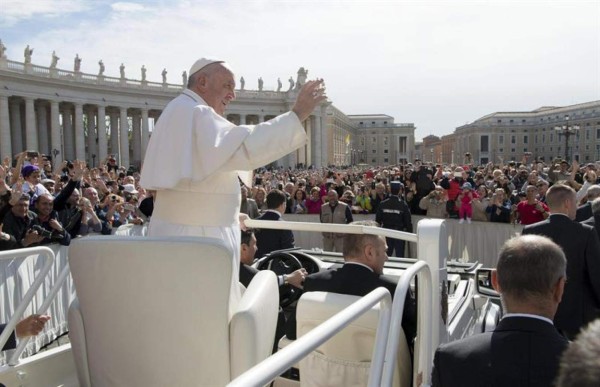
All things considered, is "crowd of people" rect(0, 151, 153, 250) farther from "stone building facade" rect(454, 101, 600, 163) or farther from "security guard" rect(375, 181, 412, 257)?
"stone building facade" rect(454, 101, 600, 163)

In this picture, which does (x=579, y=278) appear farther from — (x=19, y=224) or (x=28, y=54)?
(x=28, y=54)

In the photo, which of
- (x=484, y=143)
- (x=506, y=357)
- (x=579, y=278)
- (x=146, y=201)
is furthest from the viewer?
(x=484, y=143)

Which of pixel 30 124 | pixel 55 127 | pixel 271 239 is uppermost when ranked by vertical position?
pixel 30 124

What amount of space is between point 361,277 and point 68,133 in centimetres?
6734

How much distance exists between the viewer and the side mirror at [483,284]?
16.0 feet

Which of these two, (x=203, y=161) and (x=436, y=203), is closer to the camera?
(x=203, y=161)

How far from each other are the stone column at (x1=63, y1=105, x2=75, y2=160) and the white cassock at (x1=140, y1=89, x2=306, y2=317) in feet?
215

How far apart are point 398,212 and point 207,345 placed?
903 centimetres

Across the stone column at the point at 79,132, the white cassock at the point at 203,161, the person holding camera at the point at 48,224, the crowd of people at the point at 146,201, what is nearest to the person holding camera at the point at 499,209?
the crowd of people at the point at 146,201

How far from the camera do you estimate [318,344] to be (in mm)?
1823

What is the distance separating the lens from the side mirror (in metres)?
4.86

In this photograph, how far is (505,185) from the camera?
14.8m

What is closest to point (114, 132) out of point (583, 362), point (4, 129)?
point (4, 129)

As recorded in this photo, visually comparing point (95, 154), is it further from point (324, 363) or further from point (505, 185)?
point (324, 363)
